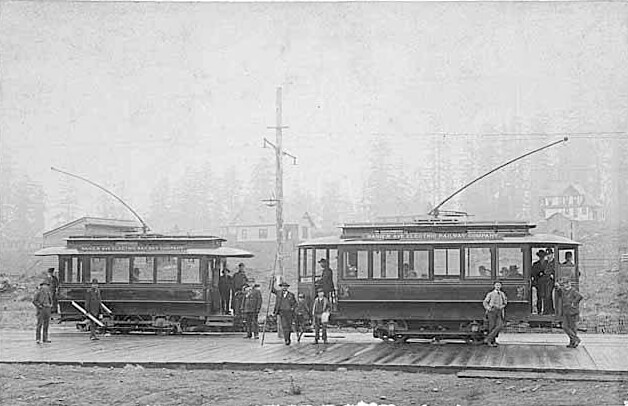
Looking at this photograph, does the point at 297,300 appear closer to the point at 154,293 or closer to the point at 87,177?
the point at 154,293

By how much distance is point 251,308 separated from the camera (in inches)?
726

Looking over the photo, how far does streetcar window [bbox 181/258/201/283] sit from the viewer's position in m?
19.5

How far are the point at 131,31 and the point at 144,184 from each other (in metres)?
9.54

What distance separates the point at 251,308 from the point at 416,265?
392 centimetres

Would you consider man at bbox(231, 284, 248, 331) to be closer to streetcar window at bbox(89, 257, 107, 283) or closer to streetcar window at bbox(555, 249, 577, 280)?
streetcar window at bbox(89, 257, 107, 283)

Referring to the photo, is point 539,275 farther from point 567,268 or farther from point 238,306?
point 238,306

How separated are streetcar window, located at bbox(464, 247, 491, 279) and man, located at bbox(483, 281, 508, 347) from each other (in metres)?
0.60

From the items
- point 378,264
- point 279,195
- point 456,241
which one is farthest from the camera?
point 279,195

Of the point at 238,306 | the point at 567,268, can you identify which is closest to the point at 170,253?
the point at 238,306

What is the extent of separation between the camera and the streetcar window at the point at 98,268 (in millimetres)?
19906

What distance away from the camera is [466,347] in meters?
16.2

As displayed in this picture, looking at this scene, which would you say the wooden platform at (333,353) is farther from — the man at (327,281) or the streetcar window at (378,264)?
the streetcar window at (378,264)

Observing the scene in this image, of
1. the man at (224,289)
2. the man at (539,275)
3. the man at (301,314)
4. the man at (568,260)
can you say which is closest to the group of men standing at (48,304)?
the man at (224,289)

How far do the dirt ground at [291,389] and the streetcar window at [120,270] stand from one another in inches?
255
